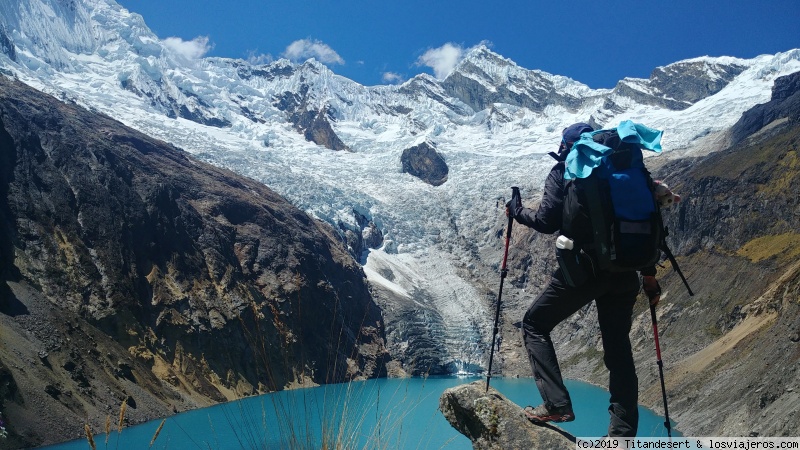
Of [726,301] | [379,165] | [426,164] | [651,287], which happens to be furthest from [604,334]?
[379,165]

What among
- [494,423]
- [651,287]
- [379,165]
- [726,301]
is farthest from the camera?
[379,165]

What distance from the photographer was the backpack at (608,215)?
4.39 meters

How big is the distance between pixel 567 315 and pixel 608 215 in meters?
0.84

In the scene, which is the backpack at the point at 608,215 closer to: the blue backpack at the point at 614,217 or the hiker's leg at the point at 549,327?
the blue backpack at the point at 614,217

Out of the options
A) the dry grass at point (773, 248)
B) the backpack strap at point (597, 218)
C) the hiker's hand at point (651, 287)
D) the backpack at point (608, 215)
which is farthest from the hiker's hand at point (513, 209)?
the dry grass at point (773, 248)

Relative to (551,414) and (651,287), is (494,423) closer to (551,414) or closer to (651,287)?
(551,414)

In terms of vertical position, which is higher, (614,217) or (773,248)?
(614,217)

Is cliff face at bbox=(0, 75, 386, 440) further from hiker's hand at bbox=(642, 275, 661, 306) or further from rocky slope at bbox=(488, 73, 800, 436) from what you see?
hiker's hand at bbox=(642, 275, 661, 306)

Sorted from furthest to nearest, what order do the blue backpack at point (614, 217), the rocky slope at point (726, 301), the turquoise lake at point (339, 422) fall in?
the rocky slope at point (726, 301), the blue backpack at point (614, 217), the turquoise lake at point (339, 422)

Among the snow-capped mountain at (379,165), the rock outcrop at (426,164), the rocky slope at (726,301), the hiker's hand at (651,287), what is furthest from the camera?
Result: the rock outcrop at (426,164)

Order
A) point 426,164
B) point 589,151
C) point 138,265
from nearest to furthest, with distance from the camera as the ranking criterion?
point 589,151 → point 138,265 → point 426,164

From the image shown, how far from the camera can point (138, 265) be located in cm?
6500

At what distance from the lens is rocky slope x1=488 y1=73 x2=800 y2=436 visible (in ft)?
116

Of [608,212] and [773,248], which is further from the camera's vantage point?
[773,248]
